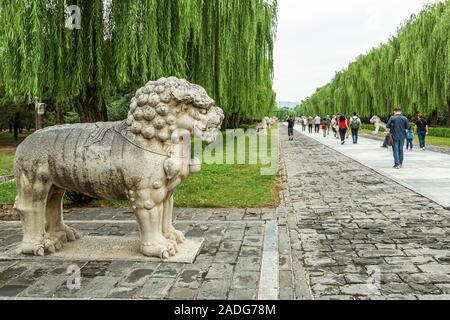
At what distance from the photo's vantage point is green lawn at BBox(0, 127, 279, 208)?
26.3ft

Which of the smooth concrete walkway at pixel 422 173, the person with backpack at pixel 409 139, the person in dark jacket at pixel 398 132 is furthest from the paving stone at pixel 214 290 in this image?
the person with backpack at pixel 409 139

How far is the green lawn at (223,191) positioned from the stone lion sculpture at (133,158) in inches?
124

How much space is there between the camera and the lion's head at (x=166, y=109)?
14.8 ft

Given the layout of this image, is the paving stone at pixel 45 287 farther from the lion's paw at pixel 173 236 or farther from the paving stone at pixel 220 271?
the paving stone at pixel 220 271

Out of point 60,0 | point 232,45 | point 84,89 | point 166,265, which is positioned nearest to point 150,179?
point 166,265

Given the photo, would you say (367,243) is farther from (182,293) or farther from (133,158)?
(133,158)

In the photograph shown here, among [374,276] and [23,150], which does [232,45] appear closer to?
[23,150]

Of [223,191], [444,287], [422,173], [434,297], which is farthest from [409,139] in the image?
[434,297]

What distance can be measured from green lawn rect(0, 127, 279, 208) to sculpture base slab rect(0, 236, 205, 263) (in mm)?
2660

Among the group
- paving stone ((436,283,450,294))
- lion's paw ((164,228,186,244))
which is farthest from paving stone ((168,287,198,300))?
paving stone ((436,283,450,294))

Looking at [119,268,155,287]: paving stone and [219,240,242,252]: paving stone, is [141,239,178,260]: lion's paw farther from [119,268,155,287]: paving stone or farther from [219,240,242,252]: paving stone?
[219,240,242,252]: paving stone

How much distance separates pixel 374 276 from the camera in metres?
4.19

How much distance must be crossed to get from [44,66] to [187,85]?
Result: 11.0 ft
